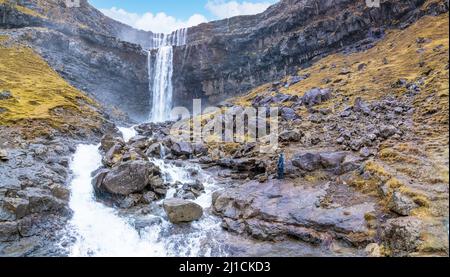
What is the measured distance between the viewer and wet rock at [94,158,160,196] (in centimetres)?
2380

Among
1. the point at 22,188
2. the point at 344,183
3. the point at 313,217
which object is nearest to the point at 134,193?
the point at 22,188

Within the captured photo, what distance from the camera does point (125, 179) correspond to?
78.6 ft

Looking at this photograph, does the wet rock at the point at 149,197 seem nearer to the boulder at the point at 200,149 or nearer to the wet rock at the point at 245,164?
the wet rock at the point at 245,164

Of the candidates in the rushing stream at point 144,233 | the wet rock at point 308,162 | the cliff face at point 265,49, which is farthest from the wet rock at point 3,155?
the cliff face at point 265,49

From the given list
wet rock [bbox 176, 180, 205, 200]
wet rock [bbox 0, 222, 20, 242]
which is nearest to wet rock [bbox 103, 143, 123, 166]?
wet rock [bbox 176, 180, 205, 200]

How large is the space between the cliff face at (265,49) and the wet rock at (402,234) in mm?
58934

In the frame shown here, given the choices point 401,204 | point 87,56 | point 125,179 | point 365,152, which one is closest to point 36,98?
point 87,56

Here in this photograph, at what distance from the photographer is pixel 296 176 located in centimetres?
2555

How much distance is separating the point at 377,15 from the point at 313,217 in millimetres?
60366

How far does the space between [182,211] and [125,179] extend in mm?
5078

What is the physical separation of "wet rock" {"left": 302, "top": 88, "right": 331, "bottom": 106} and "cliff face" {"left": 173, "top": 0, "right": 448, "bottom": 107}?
2734cm

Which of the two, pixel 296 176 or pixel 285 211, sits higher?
pixel 296 176

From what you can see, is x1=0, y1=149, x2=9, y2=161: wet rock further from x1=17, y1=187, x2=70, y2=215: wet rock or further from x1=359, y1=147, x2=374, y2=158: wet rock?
x1=359, y1=147, x2=374, y2=158: wet rock

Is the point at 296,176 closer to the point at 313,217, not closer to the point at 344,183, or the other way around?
the point at 344,183
